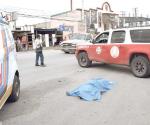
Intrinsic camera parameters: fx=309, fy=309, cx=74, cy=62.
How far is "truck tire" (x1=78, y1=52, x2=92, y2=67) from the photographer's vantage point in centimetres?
1447

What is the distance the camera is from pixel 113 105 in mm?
7051

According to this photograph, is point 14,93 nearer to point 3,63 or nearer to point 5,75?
point 5,75

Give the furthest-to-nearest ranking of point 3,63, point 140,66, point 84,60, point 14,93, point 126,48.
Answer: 1. point 84,60
2. point 126,48
3. point 140,66
4. point 14,93
5. point 3,63

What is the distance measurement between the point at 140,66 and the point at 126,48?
0.88m

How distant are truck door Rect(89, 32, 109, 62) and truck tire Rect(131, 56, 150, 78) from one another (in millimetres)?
1688

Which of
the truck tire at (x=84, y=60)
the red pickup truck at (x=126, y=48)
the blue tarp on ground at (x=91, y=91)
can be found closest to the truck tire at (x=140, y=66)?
the red pickup truck at (x=126, y=48)

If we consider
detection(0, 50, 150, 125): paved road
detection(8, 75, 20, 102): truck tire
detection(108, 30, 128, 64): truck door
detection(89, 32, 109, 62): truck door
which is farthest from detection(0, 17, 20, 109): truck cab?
detection(89, 32, 109, 62): truck door

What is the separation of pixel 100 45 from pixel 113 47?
3.22ft

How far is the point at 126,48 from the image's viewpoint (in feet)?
37.7

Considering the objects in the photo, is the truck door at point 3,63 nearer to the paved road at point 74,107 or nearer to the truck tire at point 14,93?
the paved road at point 74,107

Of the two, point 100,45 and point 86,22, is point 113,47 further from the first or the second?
point 86,22

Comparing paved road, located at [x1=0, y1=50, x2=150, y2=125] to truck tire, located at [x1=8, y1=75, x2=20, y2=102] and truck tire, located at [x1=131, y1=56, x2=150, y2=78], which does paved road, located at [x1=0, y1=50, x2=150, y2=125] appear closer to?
truck tire, located at [x1=8, y1=75, x2=20, y2=102]

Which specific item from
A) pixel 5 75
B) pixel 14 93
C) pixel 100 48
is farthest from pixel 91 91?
pixel 100 48

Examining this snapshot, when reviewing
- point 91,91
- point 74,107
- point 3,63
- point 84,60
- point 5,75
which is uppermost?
point 3,63
